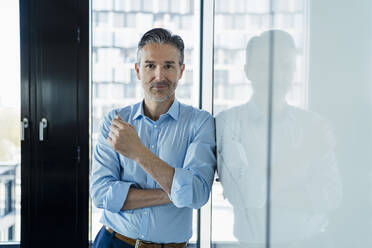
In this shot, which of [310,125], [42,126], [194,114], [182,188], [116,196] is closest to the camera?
[310,125]

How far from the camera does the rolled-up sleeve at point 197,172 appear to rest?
0.91m

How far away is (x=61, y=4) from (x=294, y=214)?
181cm

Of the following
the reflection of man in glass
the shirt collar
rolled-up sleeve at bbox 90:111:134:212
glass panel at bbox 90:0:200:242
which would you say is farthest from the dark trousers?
glass panel at bbox 90:0:200:242

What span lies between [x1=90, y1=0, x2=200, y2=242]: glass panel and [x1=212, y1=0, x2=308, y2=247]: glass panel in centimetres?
92

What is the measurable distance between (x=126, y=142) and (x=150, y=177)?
0.19 m

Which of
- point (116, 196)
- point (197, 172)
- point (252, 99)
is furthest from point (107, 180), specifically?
point (252, 99)

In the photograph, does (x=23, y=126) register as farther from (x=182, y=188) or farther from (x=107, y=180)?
(x=182, y=188)

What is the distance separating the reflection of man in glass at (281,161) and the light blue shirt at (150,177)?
319 millimetres

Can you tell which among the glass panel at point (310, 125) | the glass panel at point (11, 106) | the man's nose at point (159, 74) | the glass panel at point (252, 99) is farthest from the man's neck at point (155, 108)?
the glass panel at point (11, 106)

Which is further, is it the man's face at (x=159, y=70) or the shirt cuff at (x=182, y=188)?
the man's face at (x=159, y=70)

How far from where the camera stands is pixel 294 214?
0.34 m

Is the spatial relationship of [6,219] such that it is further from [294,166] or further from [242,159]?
[294,166]

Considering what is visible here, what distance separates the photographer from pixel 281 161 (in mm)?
381

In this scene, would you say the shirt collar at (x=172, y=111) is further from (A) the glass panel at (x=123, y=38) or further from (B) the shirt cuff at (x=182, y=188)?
(A) the glass panel at (x=123, y=38)
